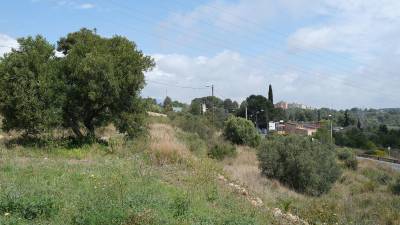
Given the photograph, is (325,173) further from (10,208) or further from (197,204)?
(10,208)

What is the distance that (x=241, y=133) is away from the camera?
164ft

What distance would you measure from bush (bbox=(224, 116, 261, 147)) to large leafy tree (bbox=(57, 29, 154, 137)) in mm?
30371

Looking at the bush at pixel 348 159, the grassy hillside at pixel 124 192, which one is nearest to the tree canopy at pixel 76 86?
the grassy hillside at pixel 124 192

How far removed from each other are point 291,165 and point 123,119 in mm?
11906

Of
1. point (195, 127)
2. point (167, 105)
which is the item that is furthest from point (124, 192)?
point (167, 105)

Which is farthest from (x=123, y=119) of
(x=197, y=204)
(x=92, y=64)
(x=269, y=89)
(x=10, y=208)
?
(x=269, y=89)

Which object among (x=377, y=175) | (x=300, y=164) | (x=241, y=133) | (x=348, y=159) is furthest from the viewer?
(x=241, y=133)

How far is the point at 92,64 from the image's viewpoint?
59.7ft

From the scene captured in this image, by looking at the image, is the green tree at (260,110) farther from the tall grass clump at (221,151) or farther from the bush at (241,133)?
the tall grass clump at (221,151)

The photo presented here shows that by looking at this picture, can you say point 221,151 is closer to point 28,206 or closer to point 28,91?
point 28,91

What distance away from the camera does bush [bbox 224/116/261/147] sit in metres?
50.1

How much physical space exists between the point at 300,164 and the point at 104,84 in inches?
508

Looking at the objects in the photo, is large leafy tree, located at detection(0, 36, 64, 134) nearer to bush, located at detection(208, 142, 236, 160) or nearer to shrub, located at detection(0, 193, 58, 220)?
shrub, located at detection(0, 193, 58, 220)

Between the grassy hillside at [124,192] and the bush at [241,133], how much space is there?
112 ft
